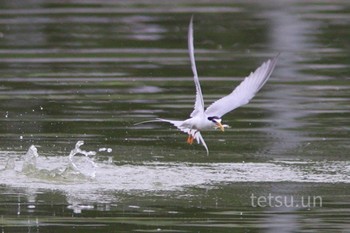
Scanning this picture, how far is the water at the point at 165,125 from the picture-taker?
378 inches

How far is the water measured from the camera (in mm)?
9600

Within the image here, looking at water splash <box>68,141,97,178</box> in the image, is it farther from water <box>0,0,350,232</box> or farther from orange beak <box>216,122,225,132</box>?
orange beak <box>216,122,225,132</box>

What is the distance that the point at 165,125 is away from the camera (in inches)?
540

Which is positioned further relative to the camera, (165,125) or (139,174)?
(165,125)

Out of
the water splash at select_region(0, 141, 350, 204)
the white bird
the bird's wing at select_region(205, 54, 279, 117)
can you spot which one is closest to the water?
the water splash at select_region(0, 141, 350, 204)

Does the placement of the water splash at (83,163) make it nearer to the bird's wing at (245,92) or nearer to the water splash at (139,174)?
the water splash at (139,174)

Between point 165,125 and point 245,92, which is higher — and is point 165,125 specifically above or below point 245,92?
above

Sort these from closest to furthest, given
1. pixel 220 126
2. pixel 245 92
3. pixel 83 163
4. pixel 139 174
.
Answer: pixel 220 126, pixel 245 92, pixel 139 174, pixel 83 163

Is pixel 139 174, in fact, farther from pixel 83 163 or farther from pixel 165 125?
pixel 165 125

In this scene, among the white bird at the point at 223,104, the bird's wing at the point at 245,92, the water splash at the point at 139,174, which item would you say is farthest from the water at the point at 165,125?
the bird's wing at the point at 245,92

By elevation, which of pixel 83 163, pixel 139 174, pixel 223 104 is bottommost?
pixel 139 174

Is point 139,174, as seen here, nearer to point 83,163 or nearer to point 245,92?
point 83,163

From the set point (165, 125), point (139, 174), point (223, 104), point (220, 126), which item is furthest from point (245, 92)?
point (165, 125)

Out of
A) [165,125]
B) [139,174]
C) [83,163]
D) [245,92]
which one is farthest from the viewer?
[165,125]
